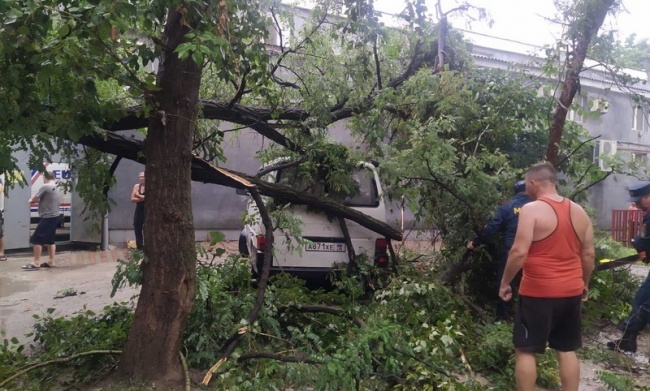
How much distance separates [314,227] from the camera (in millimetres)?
6906

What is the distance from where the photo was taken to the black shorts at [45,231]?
382 inches

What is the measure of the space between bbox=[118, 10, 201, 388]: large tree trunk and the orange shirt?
255 cm

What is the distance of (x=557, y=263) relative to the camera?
13.0 feet

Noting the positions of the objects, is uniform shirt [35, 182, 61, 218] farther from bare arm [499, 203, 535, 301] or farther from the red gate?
the red gate

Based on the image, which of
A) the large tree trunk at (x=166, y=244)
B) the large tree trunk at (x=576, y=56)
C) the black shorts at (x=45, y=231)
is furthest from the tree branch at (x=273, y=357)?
the black shorts at (x=45, y=231)

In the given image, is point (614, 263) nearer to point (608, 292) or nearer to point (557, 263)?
point (608, 292)

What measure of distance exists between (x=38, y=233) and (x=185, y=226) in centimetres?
645

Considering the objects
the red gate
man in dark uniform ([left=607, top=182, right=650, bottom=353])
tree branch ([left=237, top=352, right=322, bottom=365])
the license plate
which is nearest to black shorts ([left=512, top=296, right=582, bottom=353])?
tree branch ([left=237, top=352, right=322, bottom=365])

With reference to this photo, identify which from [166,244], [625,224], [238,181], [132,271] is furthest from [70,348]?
[625,224]

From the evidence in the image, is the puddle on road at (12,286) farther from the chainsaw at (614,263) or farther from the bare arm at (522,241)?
the chainsaw at (614,263)

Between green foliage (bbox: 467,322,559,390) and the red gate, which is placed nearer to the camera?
green foliage (bbox: 467,322,559,390)

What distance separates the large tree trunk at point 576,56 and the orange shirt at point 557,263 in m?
2.53

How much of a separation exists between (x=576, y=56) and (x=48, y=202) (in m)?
8.49

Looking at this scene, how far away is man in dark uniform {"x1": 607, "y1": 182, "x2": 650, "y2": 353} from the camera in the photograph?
17.6ft
